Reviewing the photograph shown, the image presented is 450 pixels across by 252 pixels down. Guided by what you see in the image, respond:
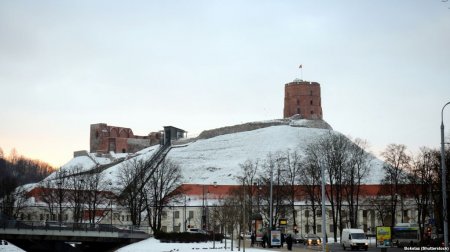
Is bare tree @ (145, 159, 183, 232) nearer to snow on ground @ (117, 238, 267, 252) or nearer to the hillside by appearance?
snow on ground @ (117, 238, 267, 252)

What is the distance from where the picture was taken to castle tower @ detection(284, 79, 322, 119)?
526ft

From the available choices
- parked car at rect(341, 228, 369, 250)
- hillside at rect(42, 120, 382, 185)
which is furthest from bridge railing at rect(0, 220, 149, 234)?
hillside at rect(42, 120, 382, 185)

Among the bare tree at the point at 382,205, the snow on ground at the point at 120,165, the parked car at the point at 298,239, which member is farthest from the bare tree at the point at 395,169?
the snow on ground at the point at 120,165

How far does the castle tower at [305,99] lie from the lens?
6309 inches

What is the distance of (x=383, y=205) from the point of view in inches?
3007

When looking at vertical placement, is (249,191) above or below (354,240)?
above

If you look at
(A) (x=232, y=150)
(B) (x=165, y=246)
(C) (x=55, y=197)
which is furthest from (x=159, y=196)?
(A) (x=232, y=150)

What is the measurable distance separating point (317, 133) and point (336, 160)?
2835 inches

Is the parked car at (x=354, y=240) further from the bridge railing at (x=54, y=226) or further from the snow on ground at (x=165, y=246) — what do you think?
the bridge railing at (x=54, y=226)

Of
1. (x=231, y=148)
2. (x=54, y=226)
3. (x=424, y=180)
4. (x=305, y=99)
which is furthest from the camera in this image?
(x=305, y=99)

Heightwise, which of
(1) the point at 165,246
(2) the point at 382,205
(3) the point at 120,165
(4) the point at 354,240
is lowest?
(1) the point at 165,246

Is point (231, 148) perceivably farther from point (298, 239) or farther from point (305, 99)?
point (298, 239)

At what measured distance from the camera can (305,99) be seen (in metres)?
161

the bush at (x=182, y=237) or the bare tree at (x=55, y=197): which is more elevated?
the bare tree at (x=55, y=197)
